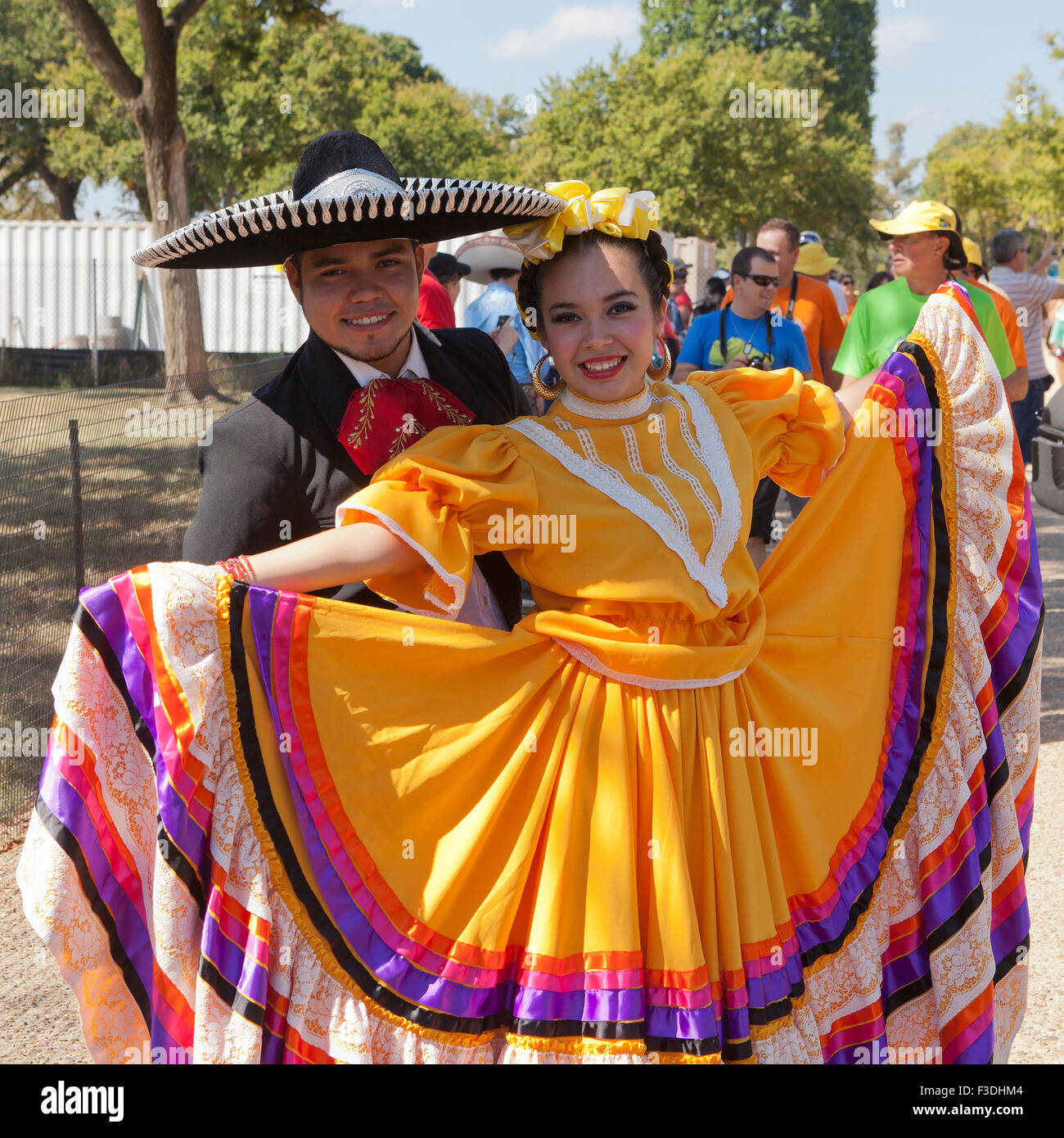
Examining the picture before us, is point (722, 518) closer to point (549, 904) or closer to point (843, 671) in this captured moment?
point (843, 671)

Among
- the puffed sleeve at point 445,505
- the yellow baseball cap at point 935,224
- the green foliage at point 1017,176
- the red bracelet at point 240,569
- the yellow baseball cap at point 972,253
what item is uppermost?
the green foliage at point 1017,176

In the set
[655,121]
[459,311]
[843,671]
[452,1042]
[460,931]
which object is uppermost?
[655,121]

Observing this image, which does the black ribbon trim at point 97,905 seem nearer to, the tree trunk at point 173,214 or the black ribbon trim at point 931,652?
the black ribbon trim at point 931,652

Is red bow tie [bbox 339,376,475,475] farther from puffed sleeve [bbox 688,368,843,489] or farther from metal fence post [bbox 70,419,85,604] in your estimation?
metal fence post [bbox 70,419,85,604]

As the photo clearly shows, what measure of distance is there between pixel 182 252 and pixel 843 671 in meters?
1.56

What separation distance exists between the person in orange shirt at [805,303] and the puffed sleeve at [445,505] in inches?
182

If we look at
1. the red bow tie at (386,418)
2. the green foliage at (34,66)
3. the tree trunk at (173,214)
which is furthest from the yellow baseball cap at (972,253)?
the green foliage at (34,66)

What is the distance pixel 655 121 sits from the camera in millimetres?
32750

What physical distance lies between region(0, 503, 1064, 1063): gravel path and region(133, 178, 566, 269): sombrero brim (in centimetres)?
163

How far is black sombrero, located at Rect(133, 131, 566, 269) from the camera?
2.02m

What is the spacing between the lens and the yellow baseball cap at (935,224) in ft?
16.0

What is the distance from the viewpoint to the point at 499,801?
6.69 ft

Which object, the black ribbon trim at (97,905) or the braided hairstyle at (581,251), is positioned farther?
the braided hairstyle at (581,251)
